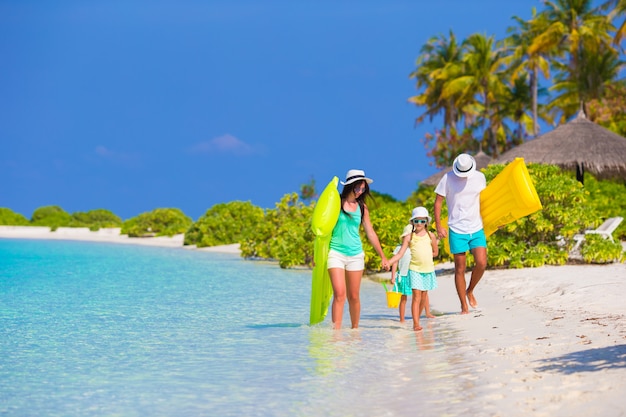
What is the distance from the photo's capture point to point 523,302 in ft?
32.9

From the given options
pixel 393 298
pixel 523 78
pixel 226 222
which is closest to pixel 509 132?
pixel 523 78

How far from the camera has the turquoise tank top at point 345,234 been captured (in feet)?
25.3

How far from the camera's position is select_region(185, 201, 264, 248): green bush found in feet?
115

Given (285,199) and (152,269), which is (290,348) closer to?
(152,269)

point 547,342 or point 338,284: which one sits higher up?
point 338,284

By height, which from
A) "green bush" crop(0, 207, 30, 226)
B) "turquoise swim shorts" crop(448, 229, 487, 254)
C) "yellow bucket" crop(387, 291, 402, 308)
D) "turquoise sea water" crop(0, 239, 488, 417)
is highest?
"green bush" crop(0, 207, 30, 226)

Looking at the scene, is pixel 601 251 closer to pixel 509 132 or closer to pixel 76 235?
pixel 509 132

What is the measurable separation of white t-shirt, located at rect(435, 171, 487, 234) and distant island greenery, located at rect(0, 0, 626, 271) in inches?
225

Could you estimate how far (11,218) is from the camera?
206ft

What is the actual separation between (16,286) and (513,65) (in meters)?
34.4

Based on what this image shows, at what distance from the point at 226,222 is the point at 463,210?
2697cm

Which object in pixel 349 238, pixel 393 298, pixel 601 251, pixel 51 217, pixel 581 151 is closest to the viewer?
pixel 349 238

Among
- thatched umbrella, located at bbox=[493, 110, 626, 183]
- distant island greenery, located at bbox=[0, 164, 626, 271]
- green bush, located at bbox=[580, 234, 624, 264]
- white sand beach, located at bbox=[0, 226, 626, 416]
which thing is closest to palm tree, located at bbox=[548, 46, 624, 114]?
distant island greenery, located at bbox=[0, 164, 626, 271]

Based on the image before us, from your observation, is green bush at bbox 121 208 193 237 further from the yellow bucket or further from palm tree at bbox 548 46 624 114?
the yellow bucket
